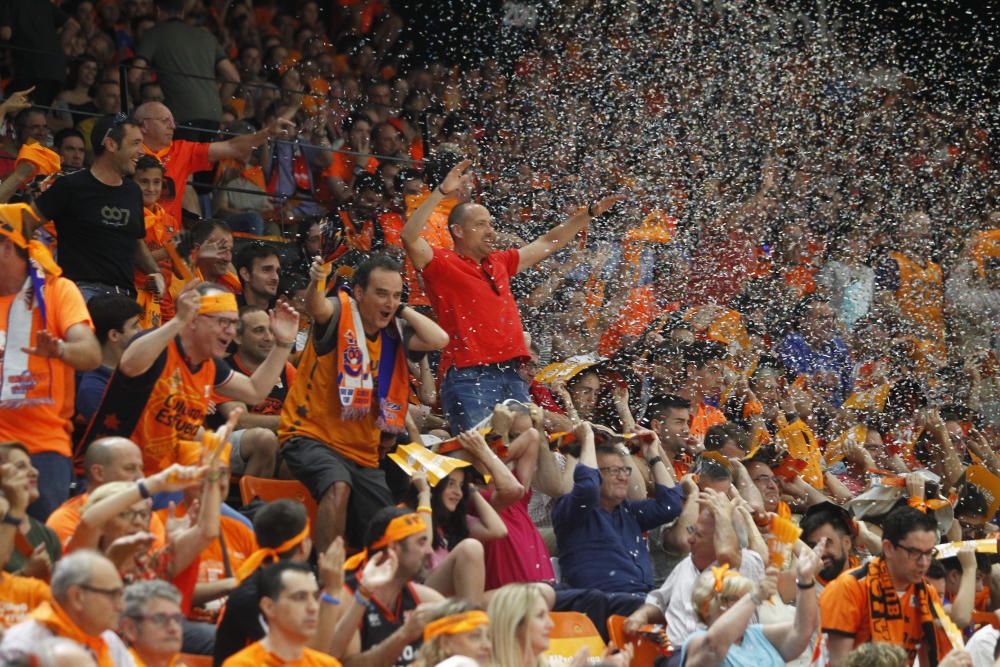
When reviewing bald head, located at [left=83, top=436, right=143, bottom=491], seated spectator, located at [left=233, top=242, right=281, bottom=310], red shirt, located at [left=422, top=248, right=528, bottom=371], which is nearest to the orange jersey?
bald head, located at [left=83, top=436, right=143, bottom=491]

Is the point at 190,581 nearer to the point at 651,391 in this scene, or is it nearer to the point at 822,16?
the point at 651,391

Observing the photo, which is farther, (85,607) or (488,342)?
(488,342)

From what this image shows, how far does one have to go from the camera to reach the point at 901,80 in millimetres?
16969

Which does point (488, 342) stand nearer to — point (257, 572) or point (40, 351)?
point (40, 351)

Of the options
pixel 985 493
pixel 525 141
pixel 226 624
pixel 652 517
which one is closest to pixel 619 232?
pixel 525 141

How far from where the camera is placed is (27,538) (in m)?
6.12

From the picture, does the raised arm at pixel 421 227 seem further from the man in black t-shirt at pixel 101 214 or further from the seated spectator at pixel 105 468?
the seated spectator at pixel 105 468

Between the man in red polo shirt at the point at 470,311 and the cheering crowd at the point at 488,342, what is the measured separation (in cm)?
2

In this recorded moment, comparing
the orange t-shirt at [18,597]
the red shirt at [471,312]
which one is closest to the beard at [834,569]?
the red shirt at [471,312]

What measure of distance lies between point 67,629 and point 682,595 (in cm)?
359

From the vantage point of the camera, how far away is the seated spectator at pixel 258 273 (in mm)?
9844

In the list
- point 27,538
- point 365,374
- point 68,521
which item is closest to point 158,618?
point 27,538

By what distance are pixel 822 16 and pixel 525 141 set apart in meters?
4.79

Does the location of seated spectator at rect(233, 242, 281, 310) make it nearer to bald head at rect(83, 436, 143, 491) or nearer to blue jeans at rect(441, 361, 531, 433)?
blue jeans at rect(441, 361, 531, 433)
